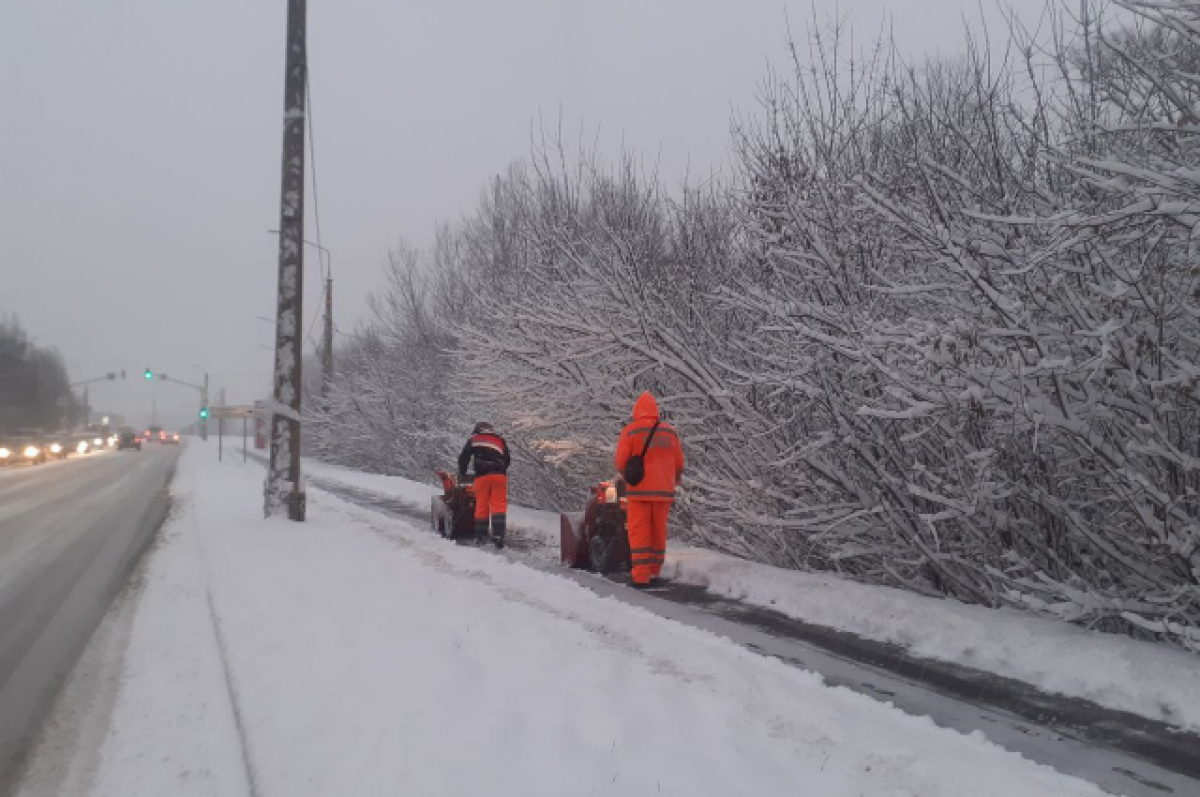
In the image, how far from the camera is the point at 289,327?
42.6ft

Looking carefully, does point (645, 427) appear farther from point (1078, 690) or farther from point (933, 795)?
point (933, 795)

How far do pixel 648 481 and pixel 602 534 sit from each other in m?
1.26

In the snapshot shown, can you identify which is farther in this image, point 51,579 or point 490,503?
point 490,503

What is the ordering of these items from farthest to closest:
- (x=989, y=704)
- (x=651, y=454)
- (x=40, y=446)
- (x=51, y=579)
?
(x=40, y=446) → (x=51, y=579) → (x=651, y=454) → (x=989, y=704)

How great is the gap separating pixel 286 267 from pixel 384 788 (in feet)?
35.8

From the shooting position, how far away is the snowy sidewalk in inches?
139

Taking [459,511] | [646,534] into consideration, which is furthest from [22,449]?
[646,534]

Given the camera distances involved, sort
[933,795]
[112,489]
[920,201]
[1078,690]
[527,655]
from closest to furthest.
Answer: [933,795]
[1078,690]
[527,655]
[920,201]
[112,489]

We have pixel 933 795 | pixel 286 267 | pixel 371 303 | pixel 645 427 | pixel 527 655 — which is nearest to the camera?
pixel 933 795

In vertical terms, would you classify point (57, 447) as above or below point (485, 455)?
below

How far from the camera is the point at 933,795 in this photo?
3332 millimetres

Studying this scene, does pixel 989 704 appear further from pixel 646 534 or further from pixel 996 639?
pixel 646 534

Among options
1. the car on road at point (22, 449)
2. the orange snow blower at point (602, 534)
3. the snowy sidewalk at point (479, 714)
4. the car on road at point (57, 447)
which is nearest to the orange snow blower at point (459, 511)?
the orange snow blower at point (602, 534)

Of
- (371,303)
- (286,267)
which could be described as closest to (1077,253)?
(286,267)
